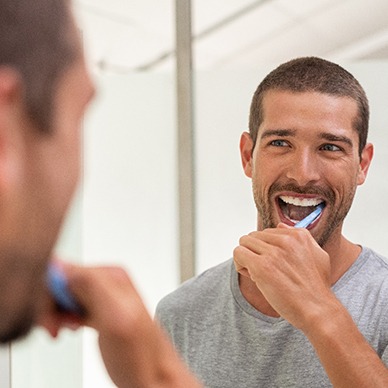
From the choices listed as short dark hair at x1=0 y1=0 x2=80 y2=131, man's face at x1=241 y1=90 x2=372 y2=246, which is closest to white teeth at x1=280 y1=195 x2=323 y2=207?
man's face at x1=241 y1=90 x2=372 y2=246

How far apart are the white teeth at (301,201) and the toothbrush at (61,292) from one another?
658mm

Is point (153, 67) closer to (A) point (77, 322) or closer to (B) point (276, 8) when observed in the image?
(B) point (276, 8)

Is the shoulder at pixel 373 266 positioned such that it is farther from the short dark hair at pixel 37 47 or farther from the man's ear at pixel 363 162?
the short dark hair at pixel 37 47

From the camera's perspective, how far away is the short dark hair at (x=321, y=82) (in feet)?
3.19

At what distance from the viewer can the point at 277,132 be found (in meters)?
0.99

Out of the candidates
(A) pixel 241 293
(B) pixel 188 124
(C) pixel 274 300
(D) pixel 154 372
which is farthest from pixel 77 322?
(B) pixel 188 124

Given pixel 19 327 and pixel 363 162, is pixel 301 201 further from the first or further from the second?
pixel 19 327

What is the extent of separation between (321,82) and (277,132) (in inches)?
3.8

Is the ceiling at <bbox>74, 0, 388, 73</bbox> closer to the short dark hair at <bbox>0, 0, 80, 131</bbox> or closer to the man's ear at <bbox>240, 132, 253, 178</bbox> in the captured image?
the man's ear at <bbox>240, 132, 253, 178</bbox>

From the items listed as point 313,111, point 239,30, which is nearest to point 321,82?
point 313,111

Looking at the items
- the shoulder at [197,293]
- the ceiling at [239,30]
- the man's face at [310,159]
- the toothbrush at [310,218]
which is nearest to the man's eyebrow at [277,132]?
the man's face at [310,159]

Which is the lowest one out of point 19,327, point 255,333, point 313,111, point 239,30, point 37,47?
point 255,333

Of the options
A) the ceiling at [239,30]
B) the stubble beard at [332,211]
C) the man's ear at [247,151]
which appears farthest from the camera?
the ceiling at [239,30]

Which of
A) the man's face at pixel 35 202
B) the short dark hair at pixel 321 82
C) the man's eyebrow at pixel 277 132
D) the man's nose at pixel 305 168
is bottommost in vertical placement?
the man's face at pixel 35 202
